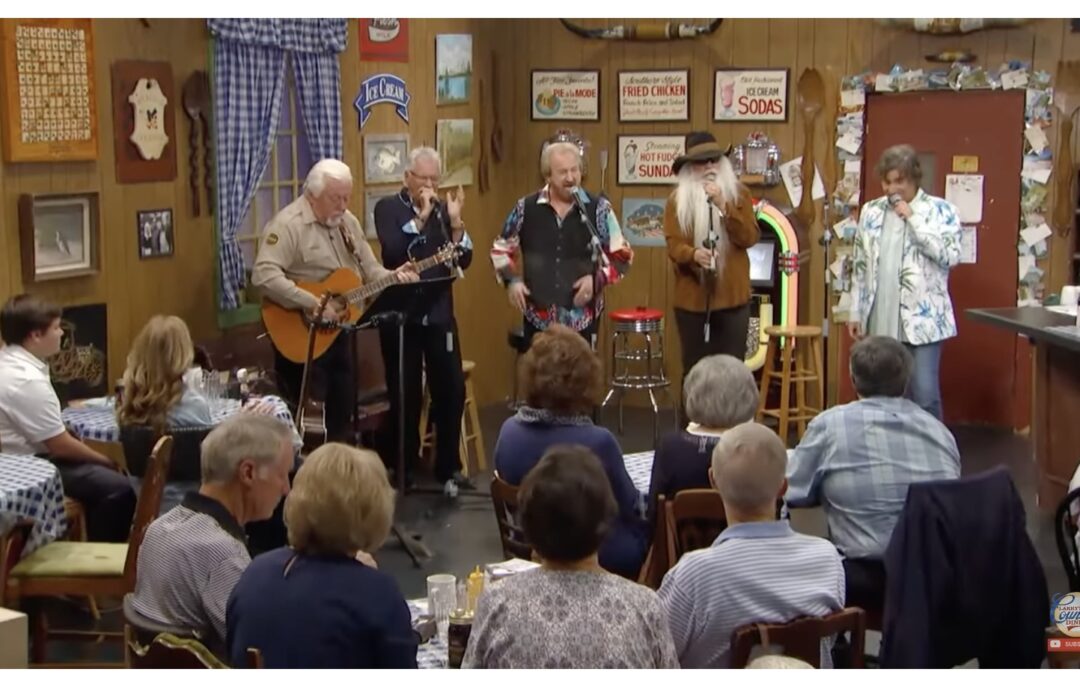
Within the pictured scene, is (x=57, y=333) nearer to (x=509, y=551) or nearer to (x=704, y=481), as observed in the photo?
(x=509, y=551)

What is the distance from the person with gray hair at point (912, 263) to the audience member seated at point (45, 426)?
335 cm

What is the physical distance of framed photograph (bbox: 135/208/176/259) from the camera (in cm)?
592

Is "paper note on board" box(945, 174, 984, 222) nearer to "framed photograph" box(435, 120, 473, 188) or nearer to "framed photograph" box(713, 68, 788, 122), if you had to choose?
"framed photograph" box(713, 68, 788, 122)

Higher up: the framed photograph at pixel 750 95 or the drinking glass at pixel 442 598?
the framed photograph at pixel 750 95

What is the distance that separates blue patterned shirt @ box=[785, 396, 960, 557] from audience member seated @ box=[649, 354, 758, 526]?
0.20 metres

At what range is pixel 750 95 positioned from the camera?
26.7ft

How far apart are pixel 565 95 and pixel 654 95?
56 centimetres

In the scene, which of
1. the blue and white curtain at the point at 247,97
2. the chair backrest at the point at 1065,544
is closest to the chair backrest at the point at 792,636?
the chair backrest at the point at 1065,544

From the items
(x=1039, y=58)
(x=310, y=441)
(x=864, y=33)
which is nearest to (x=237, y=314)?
(x=310, y=441)

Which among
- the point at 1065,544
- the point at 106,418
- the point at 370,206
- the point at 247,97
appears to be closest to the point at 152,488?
the point at 106,418

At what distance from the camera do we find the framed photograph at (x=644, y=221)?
848 centimetres

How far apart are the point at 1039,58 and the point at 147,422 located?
5376 millimetres

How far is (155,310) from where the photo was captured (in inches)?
236

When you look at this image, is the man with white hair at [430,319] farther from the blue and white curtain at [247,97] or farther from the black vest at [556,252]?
the blue and white curtain at [247,97]
